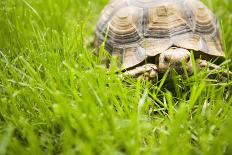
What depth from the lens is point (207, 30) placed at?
2482 mm

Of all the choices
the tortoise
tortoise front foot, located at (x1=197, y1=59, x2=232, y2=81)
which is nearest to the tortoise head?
the tortoise

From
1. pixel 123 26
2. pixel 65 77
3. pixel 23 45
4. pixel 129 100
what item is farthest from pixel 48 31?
pixel 129 100

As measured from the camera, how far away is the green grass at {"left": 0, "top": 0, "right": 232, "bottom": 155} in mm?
1426

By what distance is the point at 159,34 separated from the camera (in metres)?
2.37

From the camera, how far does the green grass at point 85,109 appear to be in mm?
1426

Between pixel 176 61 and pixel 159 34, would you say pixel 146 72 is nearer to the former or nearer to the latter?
pixel 176 61

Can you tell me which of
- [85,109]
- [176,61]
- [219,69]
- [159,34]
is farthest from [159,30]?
[85,109]

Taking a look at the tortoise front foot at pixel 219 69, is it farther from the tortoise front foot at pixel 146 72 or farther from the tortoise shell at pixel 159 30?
the tortoise front foot at pixel 146 72

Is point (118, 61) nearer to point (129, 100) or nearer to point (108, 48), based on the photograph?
point (108, 48)

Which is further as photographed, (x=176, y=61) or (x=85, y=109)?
(x=176, y=61)

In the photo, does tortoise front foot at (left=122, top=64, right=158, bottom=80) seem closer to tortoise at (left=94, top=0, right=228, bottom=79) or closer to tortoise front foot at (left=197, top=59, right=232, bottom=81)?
tortoise at (left=94, top=0, right=228, bottom=79)

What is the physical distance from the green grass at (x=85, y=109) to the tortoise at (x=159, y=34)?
285 mm

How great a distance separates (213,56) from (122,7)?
2.22 feet

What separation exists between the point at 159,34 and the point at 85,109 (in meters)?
1.03
